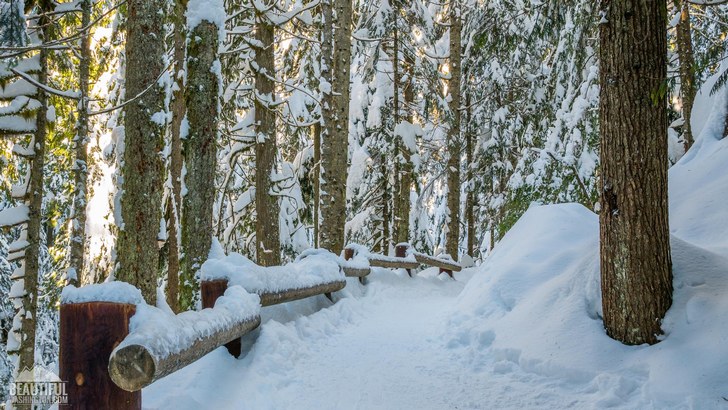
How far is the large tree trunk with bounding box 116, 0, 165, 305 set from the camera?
618cm

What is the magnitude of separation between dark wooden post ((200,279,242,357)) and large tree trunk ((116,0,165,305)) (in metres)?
2.16

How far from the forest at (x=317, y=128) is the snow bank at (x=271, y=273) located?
145 centimetres

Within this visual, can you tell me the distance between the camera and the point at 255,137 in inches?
424

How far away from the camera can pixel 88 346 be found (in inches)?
98.8

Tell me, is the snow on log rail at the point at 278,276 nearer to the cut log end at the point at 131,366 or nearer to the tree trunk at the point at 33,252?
the cut log end at the point at 131,366

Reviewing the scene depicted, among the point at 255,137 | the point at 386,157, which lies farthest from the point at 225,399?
the point at 386,157

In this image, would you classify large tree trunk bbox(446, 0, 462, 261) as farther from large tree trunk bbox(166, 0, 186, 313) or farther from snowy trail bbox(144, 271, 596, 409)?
snowy trail bbox(144, 271, 596, 409)

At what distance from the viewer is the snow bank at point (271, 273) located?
4.57 meters

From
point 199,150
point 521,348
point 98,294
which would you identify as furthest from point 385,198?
point 98,294

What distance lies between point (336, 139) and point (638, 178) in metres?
6.54

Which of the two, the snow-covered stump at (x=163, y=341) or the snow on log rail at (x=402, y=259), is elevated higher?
the snow-covered stump at (x=163, y=341)

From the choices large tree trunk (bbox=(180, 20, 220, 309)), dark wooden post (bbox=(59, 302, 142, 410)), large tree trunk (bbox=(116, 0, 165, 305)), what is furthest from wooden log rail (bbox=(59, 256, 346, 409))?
large tree trunk (bbox=(180, 20, 220, 309))

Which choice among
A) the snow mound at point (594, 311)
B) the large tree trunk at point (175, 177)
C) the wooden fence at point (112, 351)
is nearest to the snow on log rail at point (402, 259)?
the snow mound at point (594, 311)

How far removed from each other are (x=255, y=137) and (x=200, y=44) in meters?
4.22
